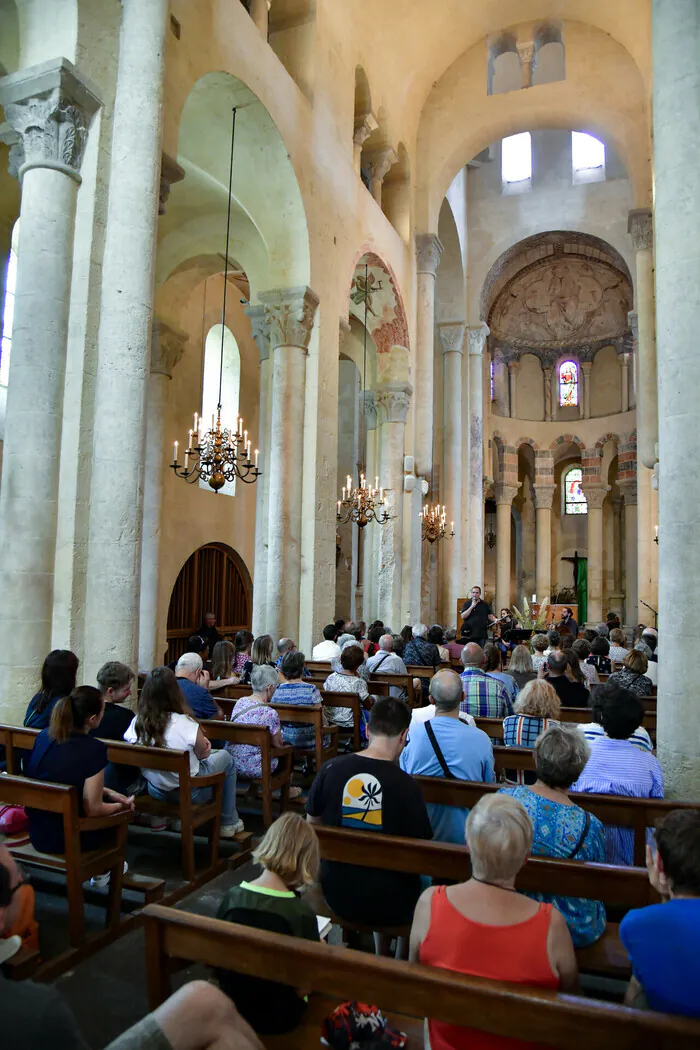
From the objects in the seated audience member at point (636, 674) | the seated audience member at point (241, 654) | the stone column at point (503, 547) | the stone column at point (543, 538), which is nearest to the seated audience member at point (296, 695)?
the seated audience member at point (241, 654)

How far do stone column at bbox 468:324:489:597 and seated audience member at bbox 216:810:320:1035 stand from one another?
20976 millimetres

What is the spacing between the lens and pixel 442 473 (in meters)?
24.0

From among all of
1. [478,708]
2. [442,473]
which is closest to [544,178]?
[442,473]

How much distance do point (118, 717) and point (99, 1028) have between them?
2202 millimetres

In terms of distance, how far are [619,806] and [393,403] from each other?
1400 centimetres

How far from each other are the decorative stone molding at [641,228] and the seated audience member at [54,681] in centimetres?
1605

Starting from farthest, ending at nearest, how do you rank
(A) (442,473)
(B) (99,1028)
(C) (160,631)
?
(A) (442,473) < (C) (160,631) < (B) (99,1028)

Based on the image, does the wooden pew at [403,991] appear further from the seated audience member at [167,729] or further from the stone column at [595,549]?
the stone column at [595,549]

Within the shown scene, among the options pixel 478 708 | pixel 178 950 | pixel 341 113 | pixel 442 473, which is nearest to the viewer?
pixel 178 950

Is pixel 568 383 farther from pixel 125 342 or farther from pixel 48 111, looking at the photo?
pixel 48 111

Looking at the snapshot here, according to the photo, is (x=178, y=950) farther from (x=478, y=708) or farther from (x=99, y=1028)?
(x=478, y=708)

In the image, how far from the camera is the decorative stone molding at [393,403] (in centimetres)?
1689

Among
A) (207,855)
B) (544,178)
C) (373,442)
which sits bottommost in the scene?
(207,855)

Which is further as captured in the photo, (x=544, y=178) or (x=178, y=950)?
(x=544, y=178)
